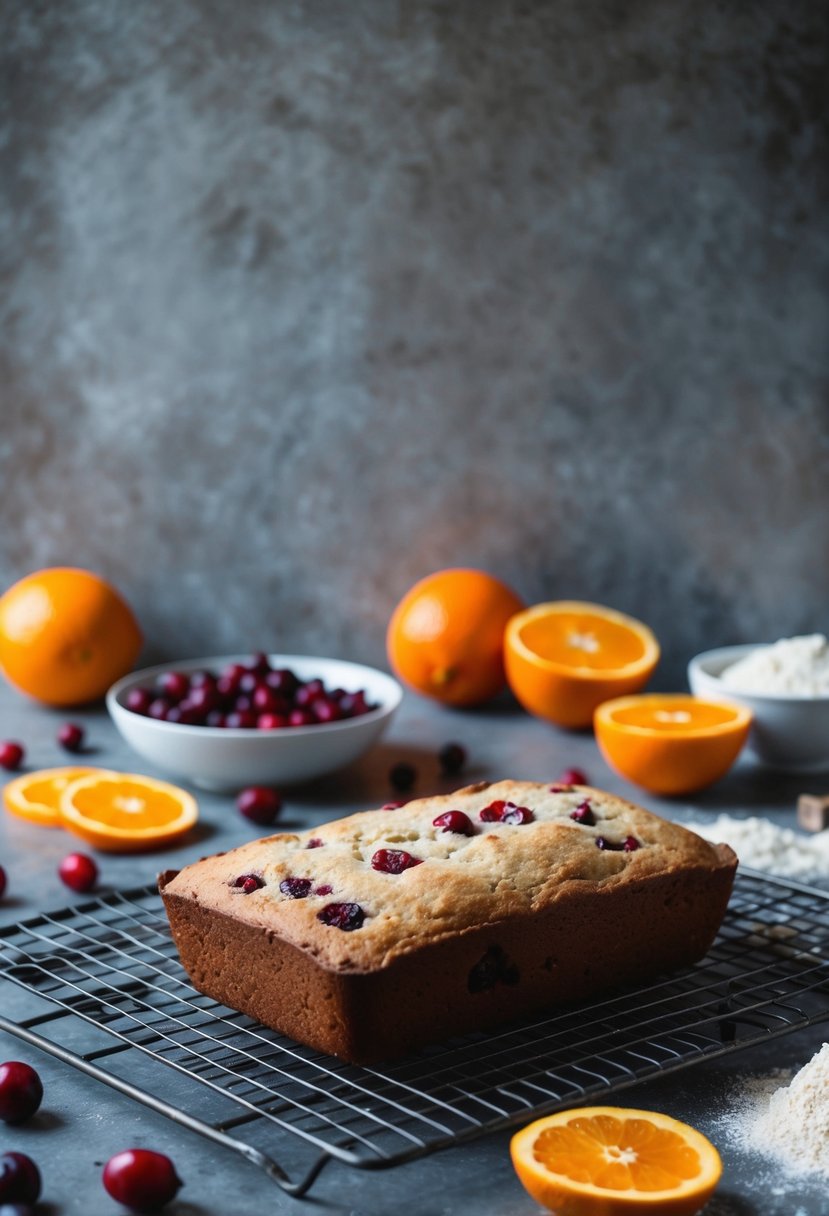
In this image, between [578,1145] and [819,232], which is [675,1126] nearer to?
[578,1145]

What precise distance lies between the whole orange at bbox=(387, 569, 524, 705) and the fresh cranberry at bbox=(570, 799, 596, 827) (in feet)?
3.70

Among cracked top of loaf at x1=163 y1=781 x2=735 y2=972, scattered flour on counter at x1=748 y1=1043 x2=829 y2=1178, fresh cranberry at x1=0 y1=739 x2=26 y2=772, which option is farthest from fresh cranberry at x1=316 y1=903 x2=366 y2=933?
fresh cranberry at x1=0 y1=739 x2=26 y2=772

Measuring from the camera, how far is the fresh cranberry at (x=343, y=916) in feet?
4.43

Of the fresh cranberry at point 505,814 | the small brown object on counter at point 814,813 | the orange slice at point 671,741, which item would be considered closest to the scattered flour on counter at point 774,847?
the small brown object on counter at point 814,813

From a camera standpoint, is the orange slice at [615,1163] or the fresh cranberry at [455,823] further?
the fresh cranberry at [455,823]

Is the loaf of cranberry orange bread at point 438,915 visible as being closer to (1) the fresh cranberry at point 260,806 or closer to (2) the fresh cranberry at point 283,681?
(1) the fresh cranberry at point 260,806

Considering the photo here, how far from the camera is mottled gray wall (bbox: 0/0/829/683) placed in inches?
106

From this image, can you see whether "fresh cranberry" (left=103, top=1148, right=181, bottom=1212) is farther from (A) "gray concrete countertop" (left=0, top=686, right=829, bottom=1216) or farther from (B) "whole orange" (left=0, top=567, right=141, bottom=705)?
(B) "whole orange" (left=0, top=567, right=141, bottom=705)

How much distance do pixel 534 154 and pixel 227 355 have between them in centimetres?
77

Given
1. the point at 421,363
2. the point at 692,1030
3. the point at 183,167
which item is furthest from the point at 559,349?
the point at 692,1030

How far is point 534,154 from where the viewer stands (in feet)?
9.10

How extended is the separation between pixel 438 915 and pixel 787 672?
47.0 inches

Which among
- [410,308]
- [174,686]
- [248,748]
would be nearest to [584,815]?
[248,748]

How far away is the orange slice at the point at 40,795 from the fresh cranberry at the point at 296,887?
31.8 inches
